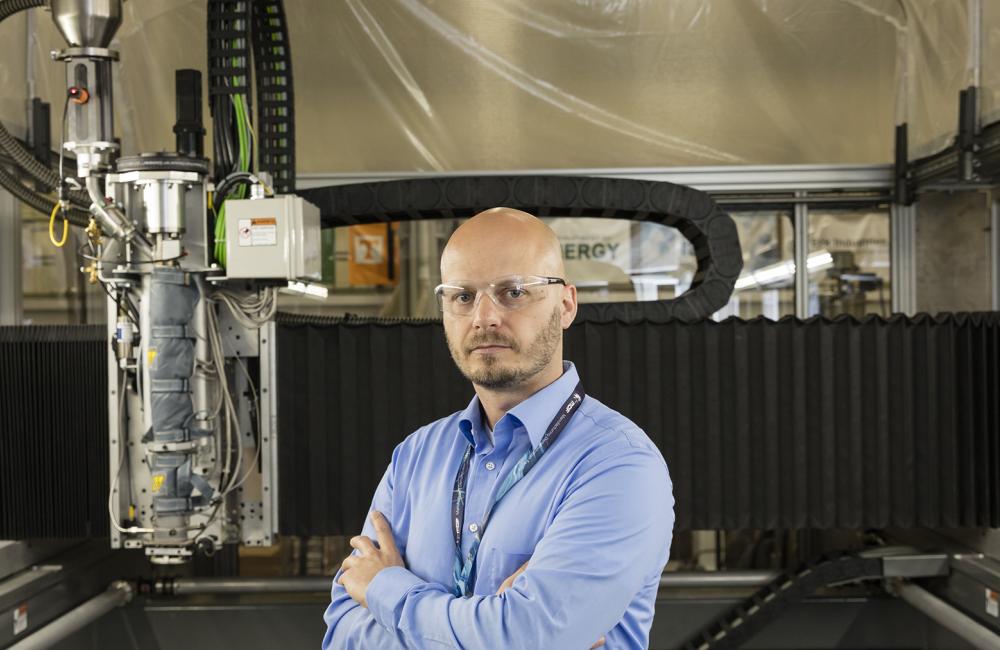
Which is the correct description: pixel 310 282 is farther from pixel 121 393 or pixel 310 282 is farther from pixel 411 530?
pixel 411 530

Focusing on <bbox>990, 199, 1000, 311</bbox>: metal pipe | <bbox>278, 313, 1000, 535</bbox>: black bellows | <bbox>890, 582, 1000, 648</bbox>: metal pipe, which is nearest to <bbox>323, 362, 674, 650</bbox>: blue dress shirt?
<bbox>278, 313, 1000, 535</bbox>: black bellows

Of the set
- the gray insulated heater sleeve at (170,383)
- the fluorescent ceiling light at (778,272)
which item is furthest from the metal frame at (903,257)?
the gray insulated heater sleeve at (170,383)

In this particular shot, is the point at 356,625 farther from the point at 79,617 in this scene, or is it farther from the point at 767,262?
the point at 767,262

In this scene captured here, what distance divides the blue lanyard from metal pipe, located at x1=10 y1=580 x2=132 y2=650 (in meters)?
2.80

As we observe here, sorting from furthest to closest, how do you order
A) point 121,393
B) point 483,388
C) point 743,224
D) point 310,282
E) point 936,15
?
point 743,224, point 936,15, point 310,282, point 121,393, point 483,388

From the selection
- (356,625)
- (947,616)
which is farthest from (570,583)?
(947,616)

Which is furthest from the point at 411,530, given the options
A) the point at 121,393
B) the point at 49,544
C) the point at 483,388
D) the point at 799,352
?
the point at 49,544

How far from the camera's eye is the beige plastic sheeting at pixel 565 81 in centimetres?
483

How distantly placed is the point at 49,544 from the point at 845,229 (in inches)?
170

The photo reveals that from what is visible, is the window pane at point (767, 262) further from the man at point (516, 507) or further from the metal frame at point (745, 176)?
the man at point (516, 507)

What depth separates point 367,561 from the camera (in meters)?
1.57

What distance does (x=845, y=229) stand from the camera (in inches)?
202

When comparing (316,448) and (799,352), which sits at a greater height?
(799,352)

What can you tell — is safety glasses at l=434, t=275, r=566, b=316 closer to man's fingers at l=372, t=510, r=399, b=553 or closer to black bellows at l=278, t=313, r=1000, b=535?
man's fingers at l=372, t=510, r=399, b=553
